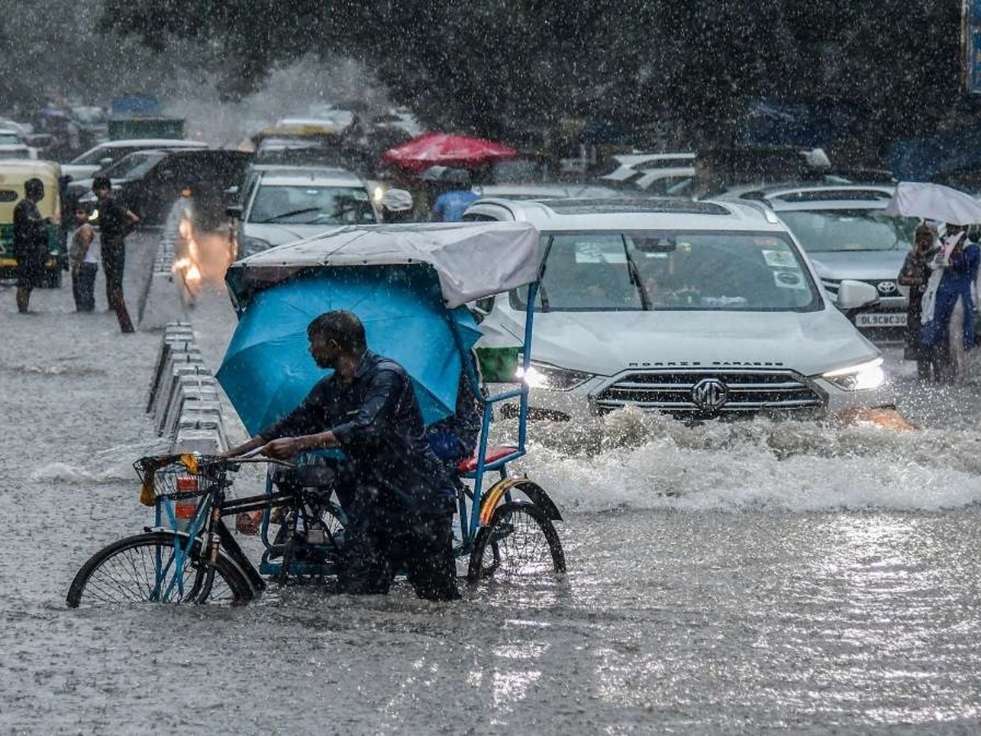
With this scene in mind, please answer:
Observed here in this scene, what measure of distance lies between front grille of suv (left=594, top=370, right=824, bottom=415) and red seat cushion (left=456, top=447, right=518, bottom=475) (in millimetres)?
2339

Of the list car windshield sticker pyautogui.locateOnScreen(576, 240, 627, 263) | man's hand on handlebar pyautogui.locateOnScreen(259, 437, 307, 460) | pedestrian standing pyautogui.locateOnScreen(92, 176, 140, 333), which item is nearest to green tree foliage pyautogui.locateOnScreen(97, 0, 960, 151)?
pedestrian standing pyautogui.locateOnScreen(92, 176, 140, 333)

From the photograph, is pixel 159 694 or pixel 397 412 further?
pixel 397 412

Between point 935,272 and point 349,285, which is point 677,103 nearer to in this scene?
point 935,272

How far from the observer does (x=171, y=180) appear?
33.6 meters

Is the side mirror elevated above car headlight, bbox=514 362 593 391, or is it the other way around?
the side mirror

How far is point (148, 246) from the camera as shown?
3197 centimetres

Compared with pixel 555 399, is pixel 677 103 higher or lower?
higher

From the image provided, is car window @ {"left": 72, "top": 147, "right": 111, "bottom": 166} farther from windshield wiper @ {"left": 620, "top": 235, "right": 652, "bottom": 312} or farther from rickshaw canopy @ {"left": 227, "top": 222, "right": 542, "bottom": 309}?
rickshaw canopy @ {"left": 227, "top": 222, "right": 542, "bottom": 309}

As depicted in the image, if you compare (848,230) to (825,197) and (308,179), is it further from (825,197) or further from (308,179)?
(308,179)

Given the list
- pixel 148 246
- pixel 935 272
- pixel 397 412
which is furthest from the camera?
pixel 148 246

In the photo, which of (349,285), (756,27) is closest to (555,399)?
(349,285)

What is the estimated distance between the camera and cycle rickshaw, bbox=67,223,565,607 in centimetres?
752

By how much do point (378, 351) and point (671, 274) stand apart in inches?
167

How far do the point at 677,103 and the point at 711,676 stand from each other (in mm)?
22316
